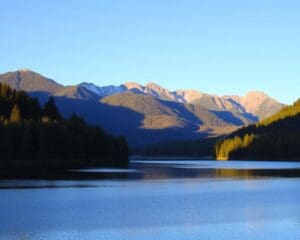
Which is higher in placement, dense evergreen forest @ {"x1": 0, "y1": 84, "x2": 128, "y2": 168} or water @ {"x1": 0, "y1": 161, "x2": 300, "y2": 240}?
dense evergreen forest @ {"x1": 0, "y1": 84, "x2": 128, "y2": 168}

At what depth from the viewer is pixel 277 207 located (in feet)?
212

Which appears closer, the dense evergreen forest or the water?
the water

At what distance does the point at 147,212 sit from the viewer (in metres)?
60.6

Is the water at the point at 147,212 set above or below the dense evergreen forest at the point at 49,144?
below

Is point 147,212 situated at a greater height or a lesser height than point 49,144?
lesser

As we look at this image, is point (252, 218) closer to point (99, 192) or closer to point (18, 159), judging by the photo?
point (99, 192)

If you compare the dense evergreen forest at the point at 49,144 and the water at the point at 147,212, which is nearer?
the water at the point at 147,212

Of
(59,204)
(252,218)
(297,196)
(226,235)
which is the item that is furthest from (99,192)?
(226,235)

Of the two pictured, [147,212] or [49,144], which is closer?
[147,212]

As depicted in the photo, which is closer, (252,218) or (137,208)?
(252,218)

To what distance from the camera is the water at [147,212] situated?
48.5 m

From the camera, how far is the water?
48500 mm

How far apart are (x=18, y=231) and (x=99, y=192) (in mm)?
33444

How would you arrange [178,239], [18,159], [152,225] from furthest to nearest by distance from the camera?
1. [18,159]
2. [152,225]
3. [178,239]
